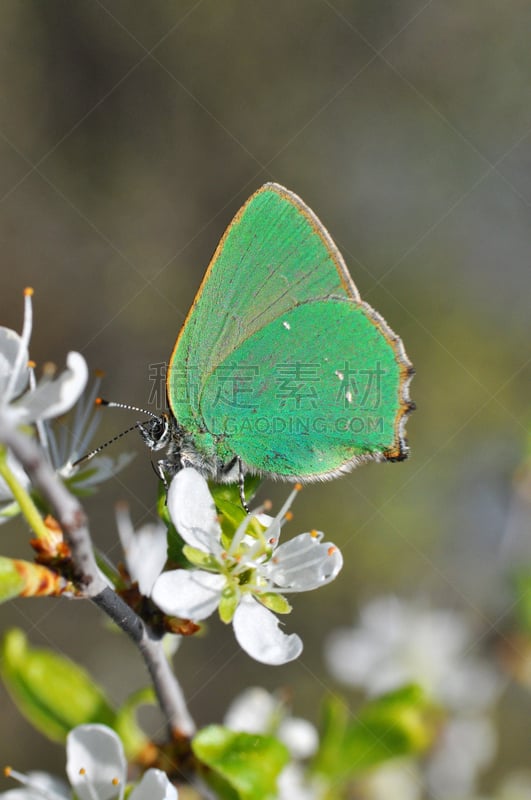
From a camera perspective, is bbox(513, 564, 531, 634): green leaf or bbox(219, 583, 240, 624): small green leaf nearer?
bbox(219, 583, 240, 624): small green leaf

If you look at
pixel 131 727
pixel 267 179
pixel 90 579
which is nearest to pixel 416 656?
pixel 131 727

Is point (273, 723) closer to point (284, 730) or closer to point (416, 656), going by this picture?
point (284, 730)

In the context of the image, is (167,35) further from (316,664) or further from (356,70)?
(316,664)

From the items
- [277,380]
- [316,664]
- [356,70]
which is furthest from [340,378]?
[356,70]

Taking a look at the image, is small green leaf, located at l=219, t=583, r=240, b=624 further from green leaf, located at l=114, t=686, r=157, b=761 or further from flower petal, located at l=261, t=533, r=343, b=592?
green leaf, located at l=114, t=686, r=157, b=761

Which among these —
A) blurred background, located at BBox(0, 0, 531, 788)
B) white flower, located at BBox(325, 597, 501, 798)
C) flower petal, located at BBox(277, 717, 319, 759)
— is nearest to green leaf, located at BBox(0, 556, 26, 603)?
flower petal, located at BBox(277, 717, 319, 759)

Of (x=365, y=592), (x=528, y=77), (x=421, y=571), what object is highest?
(x=528, y=77)
